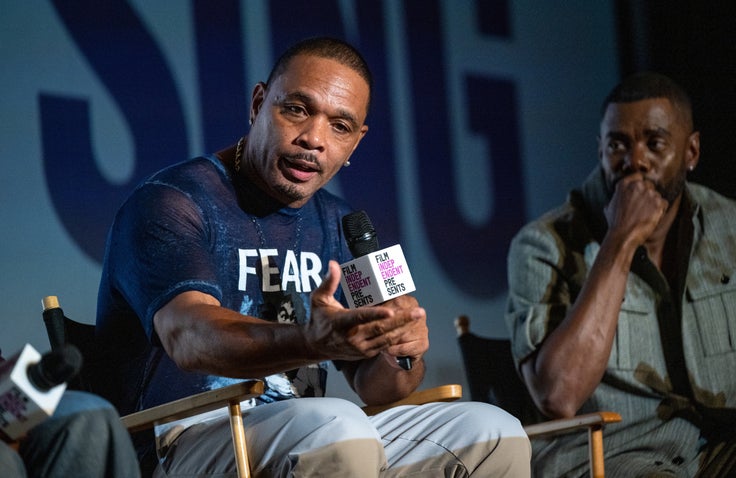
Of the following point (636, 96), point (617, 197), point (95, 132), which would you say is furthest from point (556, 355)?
point (95, 132)

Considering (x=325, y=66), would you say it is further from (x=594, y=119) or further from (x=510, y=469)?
(x=594, y=119)

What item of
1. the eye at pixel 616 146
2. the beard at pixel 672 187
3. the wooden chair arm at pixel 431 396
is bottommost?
the wooden chair arm at pixel 431 396

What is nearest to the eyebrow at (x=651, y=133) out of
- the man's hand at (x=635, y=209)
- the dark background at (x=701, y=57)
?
the man's hand at (x=635, y=209)

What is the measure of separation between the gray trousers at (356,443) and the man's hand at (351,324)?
252mm

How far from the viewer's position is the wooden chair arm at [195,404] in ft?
6.40

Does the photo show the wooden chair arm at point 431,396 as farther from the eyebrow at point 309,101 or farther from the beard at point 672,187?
the beard at point 672,187

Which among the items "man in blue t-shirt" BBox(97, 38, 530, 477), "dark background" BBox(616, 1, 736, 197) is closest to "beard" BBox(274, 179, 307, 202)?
"man in blue t-shirt" BBox(97, 38, 530, 477)

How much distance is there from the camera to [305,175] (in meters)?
2.39

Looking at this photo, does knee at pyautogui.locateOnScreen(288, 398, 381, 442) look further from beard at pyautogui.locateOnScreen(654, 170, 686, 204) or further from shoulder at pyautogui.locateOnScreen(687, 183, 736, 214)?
shoulder at pyautogui.locateOnScreen(687, 183, 736, 214)

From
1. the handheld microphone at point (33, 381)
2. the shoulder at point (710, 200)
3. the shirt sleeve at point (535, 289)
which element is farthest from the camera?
the shoulder at point (710, 200)

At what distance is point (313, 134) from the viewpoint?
236cm

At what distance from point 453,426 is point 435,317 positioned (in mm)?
1563

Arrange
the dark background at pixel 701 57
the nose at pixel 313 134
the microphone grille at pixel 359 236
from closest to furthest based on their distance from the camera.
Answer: the microphone grille at pixel 359 236 → the nose at pixel 313 134 → the dark background at pixel 701 57

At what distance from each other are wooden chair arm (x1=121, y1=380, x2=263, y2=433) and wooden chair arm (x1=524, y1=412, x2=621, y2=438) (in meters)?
0.89
